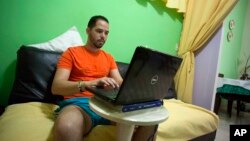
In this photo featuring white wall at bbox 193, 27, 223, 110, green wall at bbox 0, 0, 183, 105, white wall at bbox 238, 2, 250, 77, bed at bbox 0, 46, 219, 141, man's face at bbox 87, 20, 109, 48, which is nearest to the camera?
bed at bbox 0, 46, 219, 141

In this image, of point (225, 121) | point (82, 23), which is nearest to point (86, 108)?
point (82, 23)

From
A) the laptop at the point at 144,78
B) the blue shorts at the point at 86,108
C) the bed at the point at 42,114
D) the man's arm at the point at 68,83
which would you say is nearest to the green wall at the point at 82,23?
the bed at the point at 42,114

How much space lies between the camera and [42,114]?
→ 1.45 metres

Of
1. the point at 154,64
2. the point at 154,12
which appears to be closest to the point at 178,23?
the point at 154,12

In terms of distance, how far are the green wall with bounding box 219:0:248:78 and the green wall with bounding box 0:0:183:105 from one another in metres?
2.06

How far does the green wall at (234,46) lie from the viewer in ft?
15.2

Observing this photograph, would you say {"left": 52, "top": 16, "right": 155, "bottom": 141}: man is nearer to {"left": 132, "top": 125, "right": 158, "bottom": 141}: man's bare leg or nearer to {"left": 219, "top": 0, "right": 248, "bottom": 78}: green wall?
{"left": 132, "top": 125, "right": 158, "bottom": 141}: man's bare leg

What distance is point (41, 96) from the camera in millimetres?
1743

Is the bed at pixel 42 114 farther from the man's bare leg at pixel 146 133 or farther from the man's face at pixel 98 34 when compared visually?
the man's face at pixel 98 34

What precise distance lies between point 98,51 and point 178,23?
1654 mm

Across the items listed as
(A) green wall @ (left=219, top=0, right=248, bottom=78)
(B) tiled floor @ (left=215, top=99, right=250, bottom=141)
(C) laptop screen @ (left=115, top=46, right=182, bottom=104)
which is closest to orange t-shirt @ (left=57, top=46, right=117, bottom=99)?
(C) laptop screen @ (left=115, top=46, right=182, bottom=104)

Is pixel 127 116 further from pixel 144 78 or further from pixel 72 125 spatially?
pixel 72 125

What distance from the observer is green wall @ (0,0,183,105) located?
1.82 metres

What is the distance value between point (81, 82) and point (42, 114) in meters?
0.41
